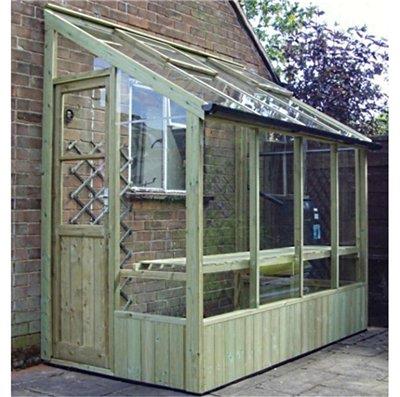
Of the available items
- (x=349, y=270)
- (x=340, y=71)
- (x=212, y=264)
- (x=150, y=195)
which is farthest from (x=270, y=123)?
(x=340, y=71)

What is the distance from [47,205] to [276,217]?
2.09m

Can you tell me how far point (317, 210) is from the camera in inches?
248

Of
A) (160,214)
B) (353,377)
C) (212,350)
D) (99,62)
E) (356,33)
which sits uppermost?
(356,33)

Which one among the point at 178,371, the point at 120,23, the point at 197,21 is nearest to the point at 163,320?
the point at 178,371

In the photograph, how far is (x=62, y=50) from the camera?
5395mm

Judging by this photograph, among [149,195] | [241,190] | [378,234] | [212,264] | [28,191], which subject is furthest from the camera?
[378,234]

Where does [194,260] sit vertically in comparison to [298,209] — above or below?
below

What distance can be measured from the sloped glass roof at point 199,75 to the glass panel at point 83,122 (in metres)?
0.49

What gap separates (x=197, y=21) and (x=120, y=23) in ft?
4.83

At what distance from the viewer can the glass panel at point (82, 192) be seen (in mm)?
5199

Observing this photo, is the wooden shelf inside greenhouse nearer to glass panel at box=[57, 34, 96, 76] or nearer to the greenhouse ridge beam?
glass panel at box=[57, 34, 96, 76]

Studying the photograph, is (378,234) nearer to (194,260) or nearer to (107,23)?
(194,260)

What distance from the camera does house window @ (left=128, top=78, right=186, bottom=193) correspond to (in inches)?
188
